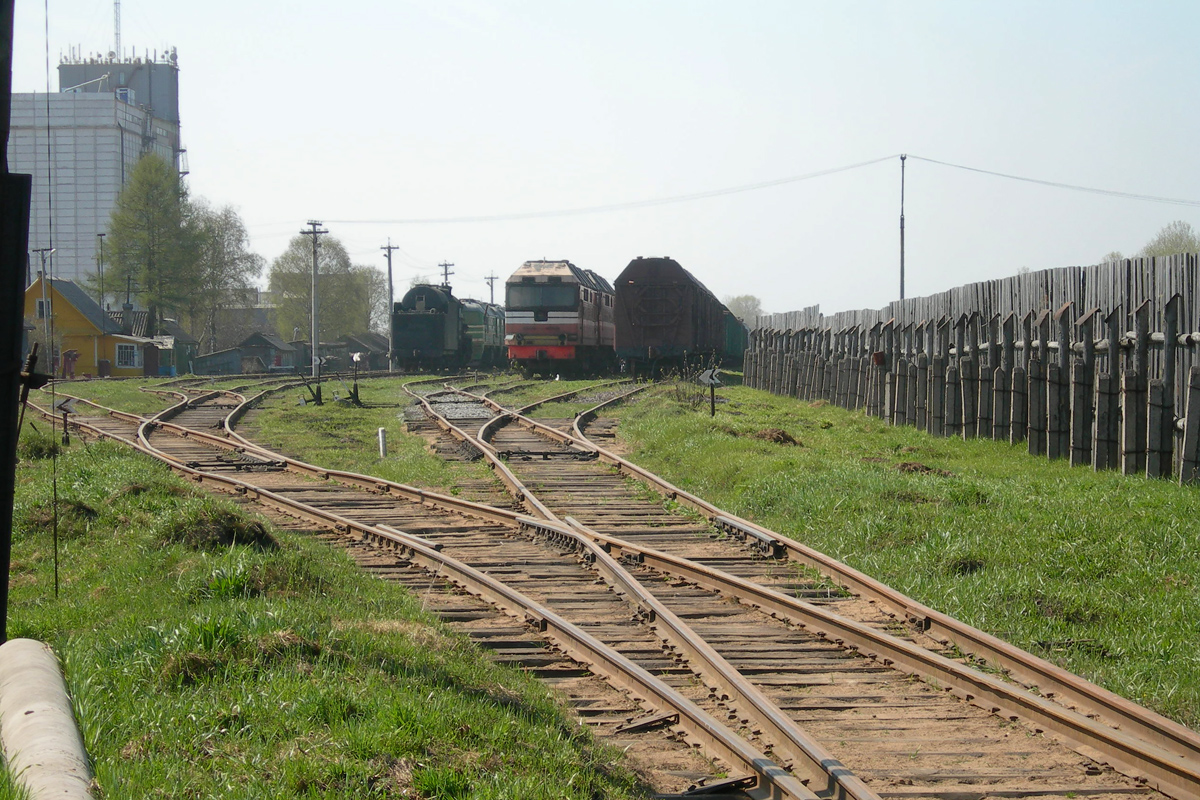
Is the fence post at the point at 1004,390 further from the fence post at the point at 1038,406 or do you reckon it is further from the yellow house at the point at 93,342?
the yellow house at the point at 93,342

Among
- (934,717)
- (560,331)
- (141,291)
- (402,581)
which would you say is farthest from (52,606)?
(141,291)

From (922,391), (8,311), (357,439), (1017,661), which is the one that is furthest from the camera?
(357,439)

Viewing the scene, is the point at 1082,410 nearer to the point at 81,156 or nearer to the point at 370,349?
the point at 370,349

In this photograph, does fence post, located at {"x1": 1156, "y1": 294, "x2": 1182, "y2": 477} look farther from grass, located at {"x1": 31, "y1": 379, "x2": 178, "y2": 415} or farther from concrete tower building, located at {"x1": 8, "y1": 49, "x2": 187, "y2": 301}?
concrete tower building, located at {"x1": 8, "y1": 49, "x2": 187, "y2": 301}

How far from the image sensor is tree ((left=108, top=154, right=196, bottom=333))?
6806 cm

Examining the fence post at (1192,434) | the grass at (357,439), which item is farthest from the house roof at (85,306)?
the fence post at (1192,434)

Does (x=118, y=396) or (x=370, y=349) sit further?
(x=370, y=349)

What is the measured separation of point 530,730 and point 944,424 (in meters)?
14.2

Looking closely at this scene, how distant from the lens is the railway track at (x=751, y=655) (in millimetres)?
4844

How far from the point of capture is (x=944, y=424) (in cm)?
1783

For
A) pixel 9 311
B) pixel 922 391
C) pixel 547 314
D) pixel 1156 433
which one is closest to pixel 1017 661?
pixel 9 311

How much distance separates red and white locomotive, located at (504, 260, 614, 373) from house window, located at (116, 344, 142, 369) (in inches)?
1106

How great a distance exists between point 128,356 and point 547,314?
101 feet

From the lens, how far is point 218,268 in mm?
79938
